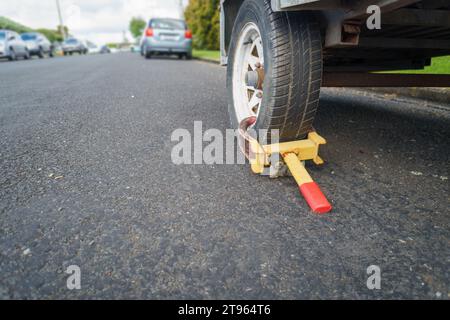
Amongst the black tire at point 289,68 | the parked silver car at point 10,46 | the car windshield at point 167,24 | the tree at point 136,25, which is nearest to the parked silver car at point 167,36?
the car windshield at point 167,24

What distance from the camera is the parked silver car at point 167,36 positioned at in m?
10.9

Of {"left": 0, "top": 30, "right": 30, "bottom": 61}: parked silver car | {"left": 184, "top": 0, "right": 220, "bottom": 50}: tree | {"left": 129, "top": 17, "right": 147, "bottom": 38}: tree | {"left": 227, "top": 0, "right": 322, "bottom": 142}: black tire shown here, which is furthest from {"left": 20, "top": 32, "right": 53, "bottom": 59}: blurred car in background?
{"left": 129, "top": 17, "right": 147, "bottom": 38}: tree

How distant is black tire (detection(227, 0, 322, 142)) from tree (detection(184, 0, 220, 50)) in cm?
1449

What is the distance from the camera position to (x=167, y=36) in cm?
1099

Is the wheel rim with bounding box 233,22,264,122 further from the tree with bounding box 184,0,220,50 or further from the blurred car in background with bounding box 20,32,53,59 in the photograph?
the blurred car in background with bounding box 20,32,53,59

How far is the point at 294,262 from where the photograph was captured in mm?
999

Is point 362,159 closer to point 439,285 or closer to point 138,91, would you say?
point 439,285

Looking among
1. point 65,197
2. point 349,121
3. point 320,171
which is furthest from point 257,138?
point 349,121

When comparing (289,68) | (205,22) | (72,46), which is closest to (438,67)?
(289,68)

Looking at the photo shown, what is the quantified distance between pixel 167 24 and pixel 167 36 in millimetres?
498

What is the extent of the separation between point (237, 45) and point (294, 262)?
1501mm

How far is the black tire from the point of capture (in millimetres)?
1421

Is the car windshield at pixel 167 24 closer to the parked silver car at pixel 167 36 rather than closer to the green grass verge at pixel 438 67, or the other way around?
the parked silver car at pixel 167 36

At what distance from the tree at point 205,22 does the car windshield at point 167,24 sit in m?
3.98
